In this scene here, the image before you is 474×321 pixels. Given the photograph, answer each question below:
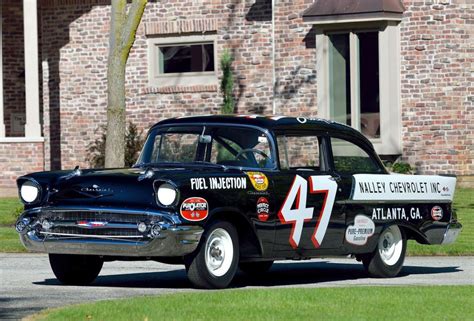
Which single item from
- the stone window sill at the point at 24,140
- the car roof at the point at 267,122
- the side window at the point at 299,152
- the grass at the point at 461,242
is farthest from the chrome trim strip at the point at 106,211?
the stone window sill at the point at 24,140

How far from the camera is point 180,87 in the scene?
30328 mm

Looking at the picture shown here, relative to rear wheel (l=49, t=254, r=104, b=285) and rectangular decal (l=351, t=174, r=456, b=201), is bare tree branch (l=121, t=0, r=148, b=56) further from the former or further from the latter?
rear wheel (l=49, t=254, r=104, b=285)

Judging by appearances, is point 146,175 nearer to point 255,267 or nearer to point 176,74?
point 255,267

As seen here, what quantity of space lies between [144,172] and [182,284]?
1.47 metres

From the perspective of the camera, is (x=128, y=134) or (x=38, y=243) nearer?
(x=38, y=243)

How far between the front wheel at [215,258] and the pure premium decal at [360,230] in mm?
1731

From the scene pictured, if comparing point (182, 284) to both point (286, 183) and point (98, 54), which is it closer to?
point (286, 183)

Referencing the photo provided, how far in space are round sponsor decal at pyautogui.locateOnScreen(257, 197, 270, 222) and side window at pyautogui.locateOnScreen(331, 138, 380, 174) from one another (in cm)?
139

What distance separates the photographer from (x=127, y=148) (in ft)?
98.3

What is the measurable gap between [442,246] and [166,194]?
7563mm

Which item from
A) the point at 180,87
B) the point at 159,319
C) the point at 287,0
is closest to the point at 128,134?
the point at 180,87

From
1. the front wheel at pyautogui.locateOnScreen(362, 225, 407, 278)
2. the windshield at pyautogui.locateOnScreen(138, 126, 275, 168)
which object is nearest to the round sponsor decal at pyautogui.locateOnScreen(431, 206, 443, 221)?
the front wheel at pyautogui.locateOnScreen(362, 225, 407, 278)

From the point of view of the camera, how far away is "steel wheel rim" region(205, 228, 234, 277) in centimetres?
1291

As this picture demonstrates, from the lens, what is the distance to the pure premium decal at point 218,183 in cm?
1270
